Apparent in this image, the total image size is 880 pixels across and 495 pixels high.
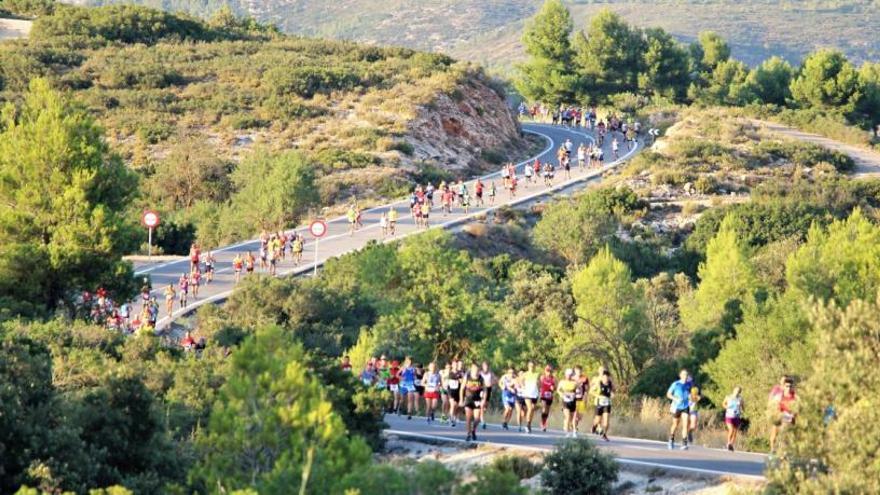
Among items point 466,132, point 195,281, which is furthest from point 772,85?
point 195,281

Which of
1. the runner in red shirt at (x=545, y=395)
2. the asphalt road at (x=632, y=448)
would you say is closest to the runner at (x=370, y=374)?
the asphalt road at (x=632, y=448)

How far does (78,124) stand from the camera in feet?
119

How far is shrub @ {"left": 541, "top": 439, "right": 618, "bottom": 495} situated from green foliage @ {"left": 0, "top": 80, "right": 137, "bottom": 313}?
17.0 meters

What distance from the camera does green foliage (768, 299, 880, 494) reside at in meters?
17.5

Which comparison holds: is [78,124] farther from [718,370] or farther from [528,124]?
[528,124]

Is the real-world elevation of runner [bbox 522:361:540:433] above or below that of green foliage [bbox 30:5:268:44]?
below

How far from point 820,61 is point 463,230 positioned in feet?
153

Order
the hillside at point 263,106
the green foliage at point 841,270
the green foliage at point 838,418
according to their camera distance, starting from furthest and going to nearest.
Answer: the hillside at point 263,106
the green foliage at point 841,270
the green foliage at point 838,418

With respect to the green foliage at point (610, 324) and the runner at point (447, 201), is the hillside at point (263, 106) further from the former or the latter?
the green foliage at point (610, 324)

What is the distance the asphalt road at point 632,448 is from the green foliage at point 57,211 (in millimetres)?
11295

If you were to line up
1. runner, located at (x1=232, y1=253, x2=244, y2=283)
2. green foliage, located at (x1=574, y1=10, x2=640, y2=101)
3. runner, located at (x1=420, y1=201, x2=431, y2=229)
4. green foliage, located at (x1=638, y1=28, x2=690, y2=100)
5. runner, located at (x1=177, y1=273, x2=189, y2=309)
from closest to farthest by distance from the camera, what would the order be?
1. runner, located at (x1=177, y1=273, x2=189, y2=309)
2. runner, located at (x1=232, y1=253, x2=244, y2=283)
3. runner, located at (x1=420, y1=201, x2=431, y2=229)
4. green foliage, located at (x1=574, y1=10, x2=640, y2=101)
5. green foliage, located at (x1=638, y1=28, x2=690, y2=100)

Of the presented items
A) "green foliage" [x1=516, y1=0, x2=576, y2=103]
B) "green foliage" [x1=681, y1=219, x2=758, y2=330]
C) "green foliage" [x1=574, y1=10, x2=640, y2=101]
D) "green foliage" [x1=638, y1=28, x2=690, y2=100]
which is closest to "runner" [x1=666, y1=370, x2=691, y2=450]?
"green foliage" [x1=681, y1=219, x2=758, y2=330]

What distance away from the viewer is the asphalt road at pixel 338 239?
140ft

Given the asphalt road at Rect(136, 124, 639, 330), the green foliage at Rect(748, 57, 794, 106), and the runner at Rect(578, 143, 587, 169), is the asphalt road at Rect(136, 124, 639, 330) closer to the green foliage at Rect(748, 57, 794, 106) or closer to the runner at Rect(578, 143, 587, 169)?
the runner at Rect(578, 143, 587, 169)
